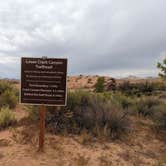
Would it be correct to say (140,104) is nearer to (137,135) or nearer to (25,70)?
(137,135)

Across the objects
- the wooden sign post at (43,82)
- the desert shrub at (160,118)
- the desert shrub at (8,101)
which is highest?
the wooden sign post at (43,82)

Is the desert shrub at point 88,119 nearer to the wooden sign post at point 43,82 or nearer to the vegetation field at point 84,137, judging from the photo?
the vegetation field at point 84,137

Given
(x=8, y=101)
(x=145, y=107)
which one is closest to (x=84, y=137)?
(x=145, y=107)

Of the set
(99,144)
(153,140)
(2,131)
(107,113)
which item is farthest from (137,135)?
(2,131)

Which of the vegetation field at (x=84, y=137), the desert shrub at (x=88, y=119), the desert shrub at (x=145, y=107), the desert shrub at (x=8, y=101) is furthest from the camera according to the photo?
the desert shrub at (x=8, y=101)

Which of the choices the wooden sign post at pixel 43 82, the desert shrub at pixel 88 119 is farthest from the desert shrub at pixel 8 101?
the wooden sign post at pixel 43 82

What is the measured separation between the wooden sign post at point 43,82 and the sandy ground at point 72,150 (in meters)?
0.48

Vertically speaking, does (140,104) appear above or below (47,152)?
above

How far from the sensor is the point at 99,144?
8.53m

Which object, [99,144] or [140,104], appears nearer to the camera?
[99,144]

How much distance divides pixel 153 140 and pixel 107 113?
Answer: 72.2 inches

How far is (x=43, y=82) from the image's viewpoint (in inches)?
295

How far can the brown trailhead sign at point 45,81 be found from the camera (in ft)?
24.6

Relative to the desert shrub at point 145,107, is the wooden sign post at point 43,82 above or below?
above
